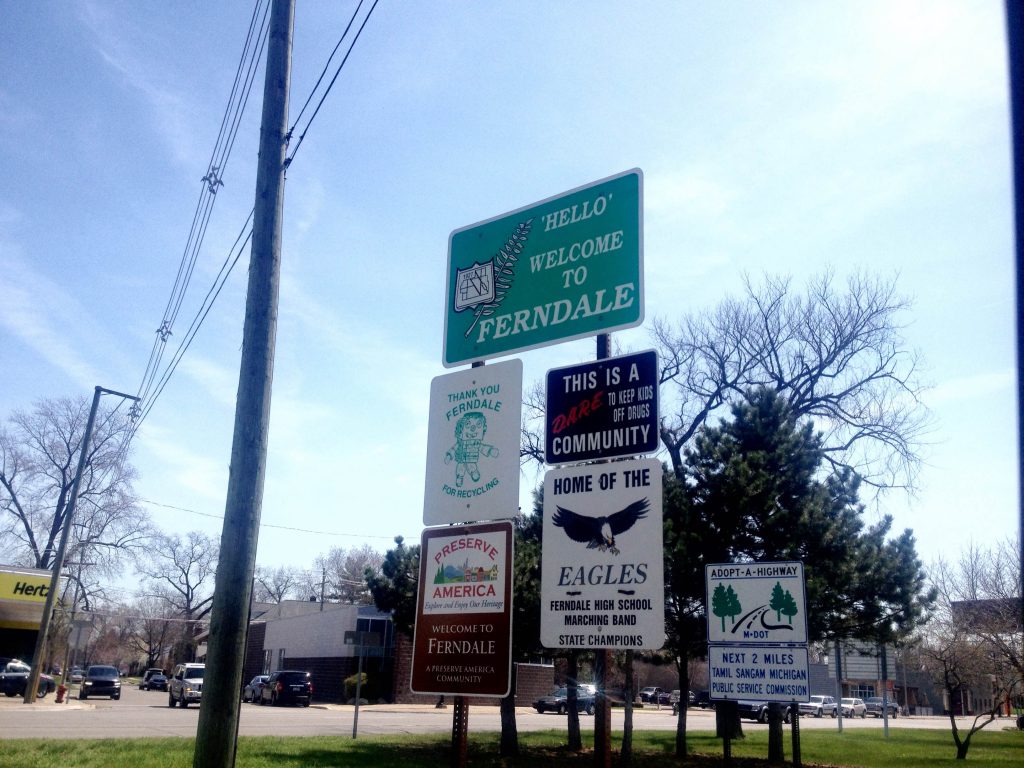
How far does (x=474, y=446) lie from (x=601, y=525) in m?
1.27

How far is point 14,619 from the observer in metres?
43.8

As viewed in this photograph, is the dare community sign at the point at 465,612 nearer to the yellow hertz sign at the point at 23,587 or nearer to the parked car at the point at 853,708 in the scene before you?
the yellow hertz sign at the point at 23,587

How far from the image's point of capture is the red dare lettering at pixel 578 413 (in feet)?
19.6

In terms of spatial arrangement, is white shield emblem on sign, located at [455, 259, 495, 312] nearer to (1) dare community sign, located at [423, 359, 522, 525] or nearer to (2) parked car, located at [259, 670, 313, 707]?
(1) dare community sign, located at [423, 359, 522, 525]

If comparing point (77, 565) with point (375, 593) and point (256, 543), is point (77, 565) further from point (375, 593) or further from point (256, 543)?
point (256, 543)

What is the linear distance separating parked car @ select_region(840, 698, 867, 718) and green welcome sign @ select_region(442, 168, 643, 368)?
68.7 meters

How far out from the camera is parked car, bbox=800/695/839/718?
2534 inches

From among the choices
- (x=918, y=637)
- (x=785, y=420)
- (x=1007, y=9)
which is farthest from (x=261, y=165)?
(x=918, y=637)

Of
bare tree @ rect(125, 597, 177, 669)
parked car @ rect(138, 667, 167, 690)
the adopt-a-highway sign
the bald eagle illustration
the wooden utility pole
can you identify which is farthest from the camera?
bare tree @ rect(125, 597, 177, 669)

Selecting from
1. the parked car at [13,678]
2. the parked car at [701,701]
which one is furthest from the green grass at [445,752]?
the parked car at [701,701]

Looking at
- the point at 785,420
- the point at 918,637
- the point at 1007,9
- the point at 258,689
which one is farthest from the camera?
the point at 258,689

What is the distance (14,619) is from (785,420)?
3918cm

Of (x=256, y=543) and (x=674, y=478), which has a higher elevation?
(x=674, y=478)

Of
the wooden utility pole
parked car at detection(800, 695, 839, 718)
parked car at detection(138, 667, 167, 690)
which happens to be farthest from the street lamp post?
parked car at detection(800, 695, 839, 718)
